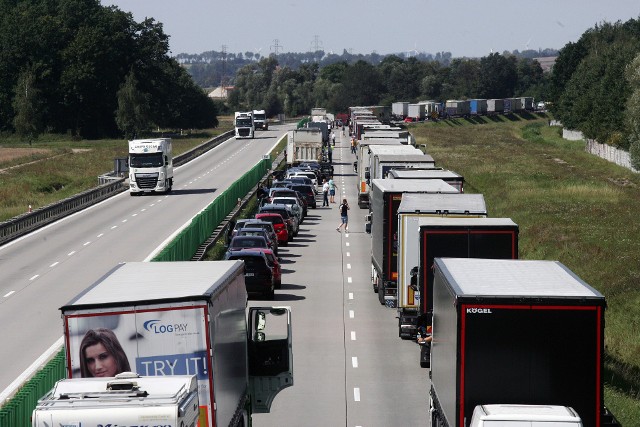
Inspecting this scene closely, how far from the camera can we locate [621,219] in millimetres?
52344

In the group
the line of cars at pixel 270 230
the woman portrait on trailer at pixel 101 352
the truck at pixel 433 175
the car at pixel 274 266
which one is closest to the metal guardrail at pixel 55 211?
the line of cars at pixel 270 230

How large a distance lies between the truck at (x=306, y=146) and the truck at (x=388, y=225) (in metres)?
50.2

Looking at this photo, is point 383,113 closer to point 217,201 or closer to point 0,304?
point 217,201

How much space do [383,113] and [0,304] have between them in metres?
151

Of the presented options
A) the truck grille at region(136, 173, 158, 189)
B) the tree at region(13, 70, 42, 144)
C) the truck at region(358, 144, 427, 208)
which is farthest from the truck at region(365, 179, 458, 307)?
the tree at region(13, 70, 42, 144)

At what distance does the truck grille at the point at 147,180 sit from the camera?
224ft

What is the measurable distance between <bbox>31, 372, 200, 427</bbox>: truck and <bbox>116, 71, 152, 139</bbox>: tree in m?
129

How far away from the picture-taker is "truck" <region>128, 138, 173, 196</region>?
65500 millimetres

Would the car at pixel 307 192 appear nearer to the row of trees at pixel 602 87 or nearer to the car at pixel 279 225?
the car at pixel 279 225

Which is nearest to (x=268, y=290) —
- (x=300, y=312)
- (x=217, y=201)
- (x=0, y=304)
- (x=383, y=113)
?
(x=300, y=312)

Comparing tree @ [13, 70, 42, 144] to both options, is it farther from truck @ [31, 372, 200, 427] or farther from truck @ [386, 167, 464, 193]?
truck @ [31, 372, 200, 427]

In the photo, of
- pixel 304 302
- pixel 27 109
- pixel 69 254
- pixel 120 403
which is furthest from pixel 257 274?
pixel 27 109


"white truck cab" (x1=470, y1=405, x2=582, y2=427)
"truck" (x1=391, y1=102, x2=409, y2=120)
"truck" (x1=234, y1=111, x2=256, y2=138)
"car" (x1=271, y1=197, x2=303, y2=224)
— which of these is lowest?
"truck" (x1=391, y1=102, x2=409, y2=120)

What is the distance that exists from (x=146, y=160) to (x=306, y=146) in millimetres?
20250
